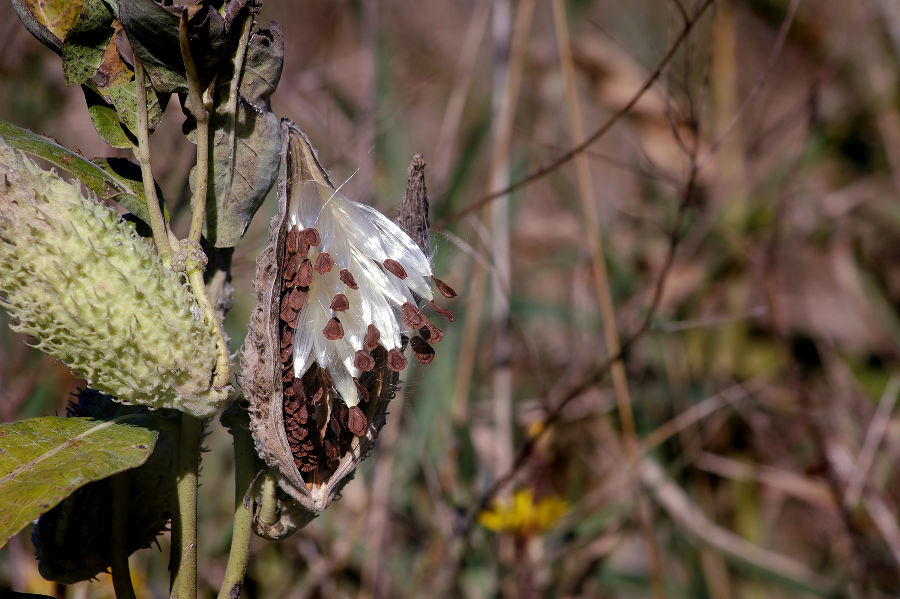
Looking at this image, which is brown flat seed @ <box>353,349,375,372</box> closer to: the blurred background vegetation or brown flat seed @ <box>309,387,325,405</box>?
brown flat seed @ <box>309,387,325,405</box>

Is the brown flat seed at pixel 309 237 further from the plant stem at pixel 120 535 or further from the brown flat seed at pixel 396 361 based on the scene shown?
the plant stem at pixel 120 535

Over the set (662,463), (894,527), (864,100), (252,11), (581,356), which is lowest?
(894,527)

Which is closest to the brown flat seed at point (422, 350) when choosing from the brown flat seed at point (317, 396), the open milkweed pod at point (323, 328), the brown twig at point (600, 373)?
the open milkweed pod at point (323, 328)

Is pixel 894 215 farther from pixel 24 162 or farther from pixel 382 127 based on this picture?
pixel 24 162

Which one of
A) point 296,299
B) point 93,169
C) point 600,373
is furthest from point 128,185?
point 600,373

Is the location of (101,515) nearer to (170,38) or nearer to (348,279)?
(348,279)

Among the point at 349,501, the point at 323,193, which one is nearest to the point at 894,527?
the point at 349,501

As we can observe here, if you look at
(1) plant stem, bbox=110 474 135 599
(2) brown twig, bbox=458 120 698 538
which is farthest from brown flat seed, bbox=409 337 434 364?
(2) brown twig, bbox=458 120 698 538
